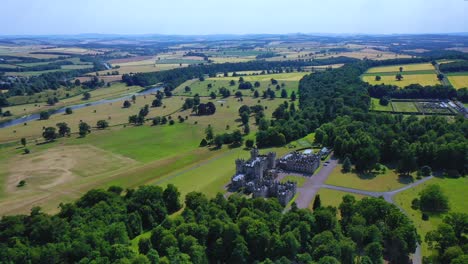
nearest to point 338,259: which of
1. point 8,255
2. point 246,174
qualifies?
point 246,174

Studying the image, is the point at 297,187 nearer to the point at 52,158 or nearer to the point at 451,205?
the point at 451,205

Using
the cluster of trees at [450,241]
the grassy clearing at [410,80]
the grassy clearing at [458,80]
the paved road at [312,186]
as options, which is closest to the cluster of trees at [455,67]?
the grassy clearing at [410,80]

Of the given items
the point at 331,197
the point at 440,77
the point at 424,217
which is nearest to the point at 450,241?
the point at 424,217

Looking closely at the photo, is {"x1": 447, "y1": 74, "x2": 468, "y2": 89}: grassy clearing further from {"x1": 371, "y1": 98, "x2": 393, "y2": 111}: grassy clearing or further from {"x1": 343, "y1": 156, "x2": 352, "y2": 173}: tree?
{"x1": 343, "y1": 156, "x2": 352, "y2": 173}: tree

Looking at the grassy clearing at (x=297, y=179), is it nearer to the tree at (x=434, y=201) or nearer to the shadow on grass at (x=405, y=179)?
the shadow on grass at (x=405, y=179)

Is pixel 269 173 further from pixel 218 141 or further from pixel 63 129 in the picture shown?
pixel 63 129

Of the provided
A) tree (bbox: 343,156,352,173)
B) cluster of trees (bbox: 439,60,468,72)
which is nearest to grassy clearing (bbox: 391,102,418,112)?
cluster of trees (bbox: 439,60,468,72)
